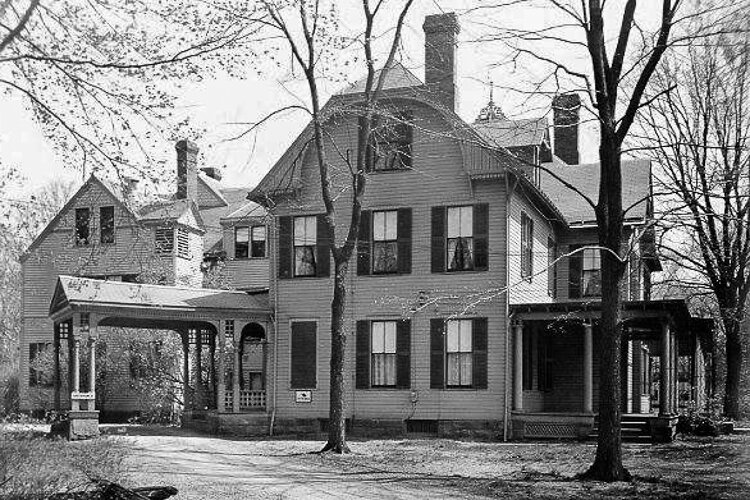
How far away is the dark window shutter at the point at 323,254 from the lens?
1048 inches

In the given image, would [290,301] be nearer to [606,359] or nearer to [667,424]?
[667,424]

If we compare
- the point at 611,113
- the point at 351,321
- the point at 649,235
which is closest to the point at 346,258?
the point at 351,321

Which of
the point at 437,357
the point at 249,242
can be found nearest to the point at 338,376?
the point at 437,357

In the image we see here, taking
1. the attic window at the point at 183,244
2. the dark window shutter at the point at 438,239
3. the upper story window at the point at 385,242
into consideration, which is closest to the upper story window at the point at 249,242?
the attic window at the point at 183,244

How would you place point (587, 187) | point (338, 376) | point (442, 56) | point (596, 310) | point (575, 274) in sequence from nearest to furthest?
1. point (338, 376)
2. point (596, 310)
3. point (442, 56)
4. point (575, 274)
5. point (587, 187)

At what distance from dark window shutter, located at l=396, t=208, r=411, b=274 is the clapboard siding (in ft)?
0.47

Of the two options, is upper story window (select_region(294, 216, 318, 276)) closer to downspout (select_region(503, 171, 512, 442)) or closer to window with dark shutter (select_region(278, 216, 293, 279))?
window with dark shutter (select_region(278, 216, 293, 279))

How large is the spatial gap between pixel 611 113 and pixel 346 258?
7077 mm

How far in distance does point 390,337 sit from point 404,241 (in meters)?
2.60

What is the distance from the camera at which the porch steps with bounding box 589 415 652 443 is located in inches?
915

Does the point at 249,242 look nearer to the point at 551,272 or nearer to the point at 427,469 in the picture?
the point at 551,272

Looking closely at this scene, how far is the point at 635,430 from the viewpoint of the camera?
23562 millimetres

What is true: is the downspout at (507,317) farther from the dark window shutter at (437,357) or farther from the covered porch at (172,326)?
the covered porch at (172,326)

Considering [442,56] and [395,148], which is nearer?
[395,148]
